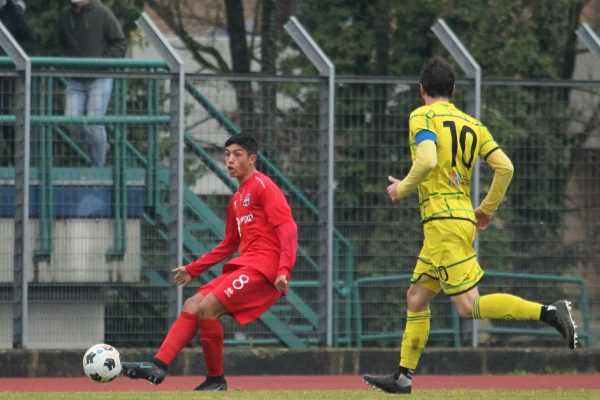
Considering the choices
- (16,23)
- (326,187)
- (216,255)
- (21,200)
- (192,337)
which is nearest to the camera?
(192,337)

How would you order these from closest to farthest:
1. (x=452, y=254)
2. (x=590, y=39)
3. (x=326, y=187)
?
(x=452, y=254)
(x=326, y=187)
(x=590, y=39)

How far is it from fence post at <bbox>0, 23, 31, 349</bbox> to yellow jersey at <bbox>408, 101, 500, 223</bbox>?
4.77 m

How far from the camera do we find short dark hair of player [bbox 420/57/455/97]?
959 cm

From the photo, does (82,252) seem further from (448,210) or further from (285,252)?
(448,210)

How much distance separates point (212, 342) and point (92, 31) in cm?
492

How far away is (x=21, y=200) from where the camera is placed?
43.7 feet

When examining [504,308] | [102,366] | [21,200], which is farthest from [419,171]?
[21,200]

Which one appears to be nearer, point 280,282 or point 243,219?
point 280,282

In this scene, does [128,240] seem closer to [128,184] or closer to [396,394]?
[128,184]

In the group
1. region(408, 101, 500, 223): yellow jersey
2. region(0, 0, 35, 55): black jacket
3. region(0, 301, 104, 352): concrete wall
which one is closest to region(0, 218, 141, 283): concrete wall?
region(0, 301, 104, 352): concrete wall

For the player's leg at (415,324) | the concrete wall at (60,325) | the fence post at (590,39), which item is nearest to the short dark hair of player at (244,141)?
the player's leg at (415,324)

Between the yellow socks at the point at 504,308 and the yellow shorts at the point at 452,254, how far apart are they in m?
0.13

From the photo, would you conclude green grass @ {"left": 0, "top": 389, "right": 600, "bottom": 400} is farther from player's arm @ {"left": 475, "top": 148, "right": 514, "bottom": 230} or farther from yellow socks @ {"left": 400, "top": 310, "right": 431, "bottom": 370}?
player's arm @ {"left": 475, "top": 148, "right": 514, "bottom": 230}

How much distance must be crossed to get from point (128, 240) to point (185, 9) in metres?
8.70
